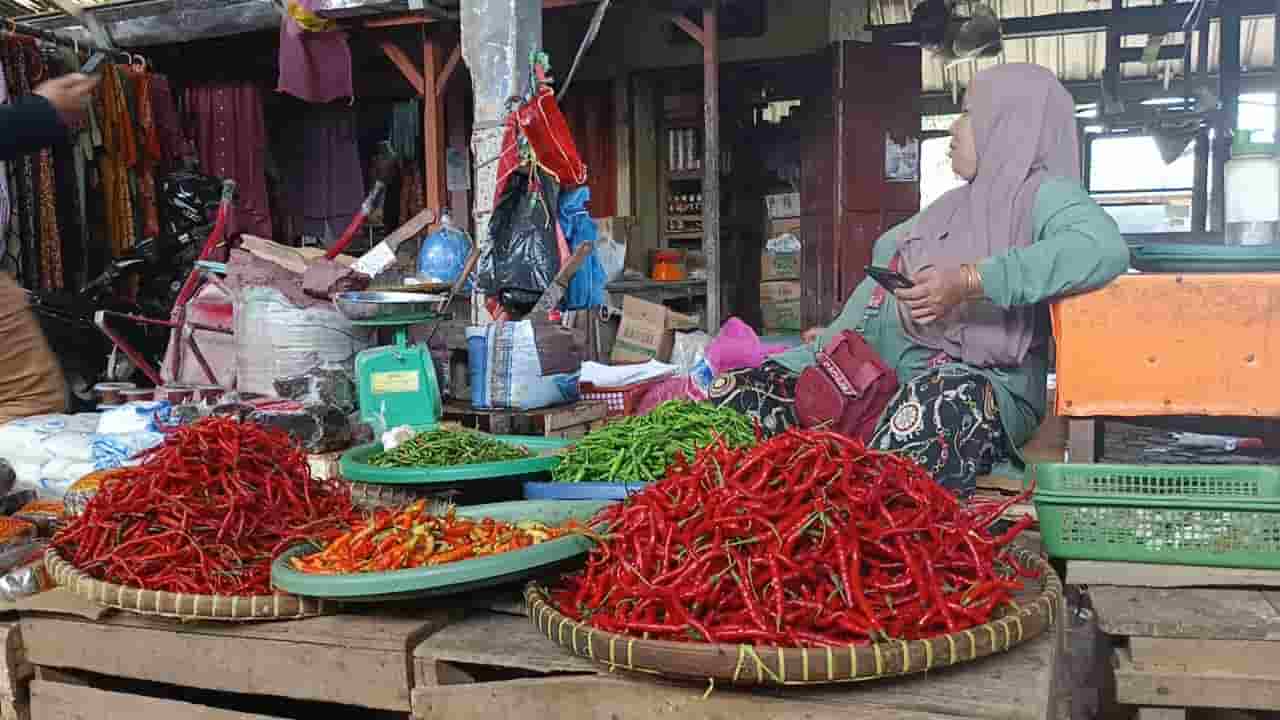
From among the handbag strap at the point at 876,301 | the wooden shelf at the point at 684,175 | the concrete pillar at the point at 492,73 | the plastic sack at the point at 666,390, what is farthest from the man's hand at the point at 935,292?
the wooden shelf at the point at 684,175

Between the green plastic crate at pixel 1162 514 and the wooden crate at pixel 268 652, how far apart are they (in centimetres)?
138

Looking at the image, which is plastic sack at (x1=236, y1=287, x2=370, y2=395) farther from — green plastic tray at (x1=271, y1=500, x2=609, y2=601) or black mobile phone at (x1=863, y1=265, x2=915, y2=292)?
green plastic tray at (x1=271, y1=500, x2=609, y2=601)

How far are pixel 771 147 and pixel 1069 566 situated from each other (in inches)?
344

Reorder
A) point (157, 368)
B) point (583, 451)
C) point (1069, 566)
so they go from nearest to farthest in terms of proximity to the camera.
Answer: point (1069, 566) → point (583, 451) → point (157, 368)

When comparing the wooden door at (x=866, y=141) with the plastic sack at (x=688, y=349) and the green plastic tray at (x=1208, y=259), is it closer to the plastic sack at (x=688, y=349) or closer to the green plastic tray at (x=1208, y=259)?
the plastic sack at (x=688, y=349)

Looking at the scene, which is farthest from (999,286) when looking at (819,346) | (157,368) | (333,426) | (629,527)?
(157,368)

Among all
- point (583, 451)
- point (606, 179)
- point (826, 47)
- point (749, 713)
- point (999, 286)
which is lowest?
point (749, 713)

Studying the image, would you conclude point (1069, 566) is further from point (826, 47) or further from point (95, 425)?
point (826, 47)

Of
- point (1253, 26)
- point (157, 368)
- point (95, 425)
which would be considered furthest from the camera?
point (1253, 26)

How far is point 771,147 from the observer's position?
34.8 ft

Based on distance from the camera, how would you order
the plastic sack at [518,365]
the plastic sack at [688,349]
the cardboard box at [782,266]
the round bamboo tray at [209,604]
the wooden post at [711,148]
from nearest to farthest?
the round bamboo tray at [209,604] < the plastic sack at [518,365] < the plastic sack at [688,349] < the wooden post at [711,148] < the cardboard box at [782,266]

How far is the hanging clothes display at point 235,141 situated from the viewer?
8.71 metres

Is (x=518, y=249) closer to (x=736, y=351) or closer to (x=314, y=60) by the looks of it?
(x=736, y=351)

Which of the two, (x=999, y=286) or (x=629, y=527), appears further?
(x=999, y=286)
